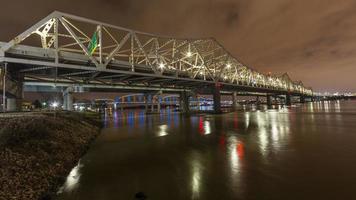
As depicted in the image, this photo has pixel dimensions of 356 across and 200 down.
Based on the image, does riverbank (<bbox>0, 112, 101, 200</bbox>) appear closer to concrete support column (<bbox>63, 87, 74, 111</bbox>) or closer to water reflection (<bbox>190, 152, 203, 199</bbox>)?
water reflection (<bbox>190, 152, 203, 199</bbox>)

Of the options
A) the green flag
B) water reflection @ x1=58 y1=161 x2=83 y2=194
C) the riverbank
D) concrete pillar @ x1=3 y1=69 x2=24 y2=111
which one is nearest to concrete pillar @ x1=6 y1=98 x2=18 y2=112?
concrete pillar @ x1=3 y1=69 x2=24 y2=111

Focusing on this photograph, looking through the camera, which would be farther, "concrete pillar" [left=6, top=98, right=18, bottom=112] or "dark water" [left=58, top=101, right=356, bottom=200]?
"concrete pillar" [left=6, top=98, right=18, bottom=112]

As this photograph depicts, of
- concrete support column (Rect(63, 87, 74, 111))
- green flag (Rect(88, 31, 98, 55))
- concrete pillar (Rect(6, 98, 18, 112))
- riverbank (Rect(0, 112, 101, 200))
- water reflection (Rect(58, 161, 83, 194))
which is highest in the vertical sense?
green flag (Rect(88, 31, 98, 55))

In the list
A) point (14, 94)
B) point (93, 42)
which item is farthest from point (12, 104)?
point (93, 42)

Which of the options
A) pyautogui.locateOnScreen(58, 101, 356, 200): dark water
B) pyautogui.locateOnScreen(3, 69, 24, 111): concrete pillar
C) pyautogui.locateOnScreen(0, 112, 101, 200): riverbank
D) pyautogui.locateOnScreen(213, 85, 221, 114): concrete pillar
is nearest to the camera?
pyautogui.locateOnScreen(0, 112, 101, 200): riverbank

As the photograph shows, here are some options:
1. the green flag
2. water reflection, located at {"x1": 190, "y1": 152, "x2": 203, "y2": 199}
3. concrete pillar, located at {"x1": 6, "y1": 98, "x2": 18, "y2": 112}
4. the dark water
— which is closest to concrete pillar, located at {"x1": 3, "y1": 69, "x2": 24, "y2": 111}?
concrete pillar, located at {"x1": 6, "y1": 98, "x2": 18, "y2": 112}

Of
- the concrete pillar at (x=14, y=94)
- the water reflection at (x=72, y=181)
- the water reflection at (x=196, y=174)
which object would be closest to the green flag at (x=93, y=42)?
the concrete pillar at (x=14, y=94)

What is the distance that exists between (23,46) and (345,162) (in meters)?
38.3

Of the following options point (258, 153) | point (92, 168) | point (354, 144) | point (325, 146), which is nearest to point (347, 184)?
point (258, 153)

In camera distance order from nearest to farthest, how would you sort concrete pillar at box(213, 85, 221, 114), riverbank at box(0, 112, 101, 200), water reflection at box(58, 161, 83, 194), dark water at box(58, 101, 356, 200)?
riverbank at box(0, 112, 101, 200) < dark water at box(58, 101, 356, 200) < water reflection at box(58, 161, 83, 194) < concrete pillar at box(213, 85, 221, 114)

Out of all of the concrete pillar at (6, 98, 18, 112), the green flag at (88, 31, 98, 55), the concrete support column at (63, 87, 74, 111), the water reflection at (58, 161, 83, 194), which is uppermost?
the green flag at (88, 31, 98, 55)

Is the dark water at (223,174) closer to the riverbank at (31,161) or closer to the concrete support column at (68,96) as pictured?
the riverbank at (31,161)

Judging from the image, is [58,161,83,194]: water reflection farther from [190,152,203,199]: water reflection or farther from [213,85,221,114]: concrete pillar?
[213,85,221,114]: concrete pillar

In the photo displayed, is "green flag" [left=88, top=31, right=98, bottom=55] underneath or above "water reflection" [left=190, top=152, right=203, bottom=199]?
above
